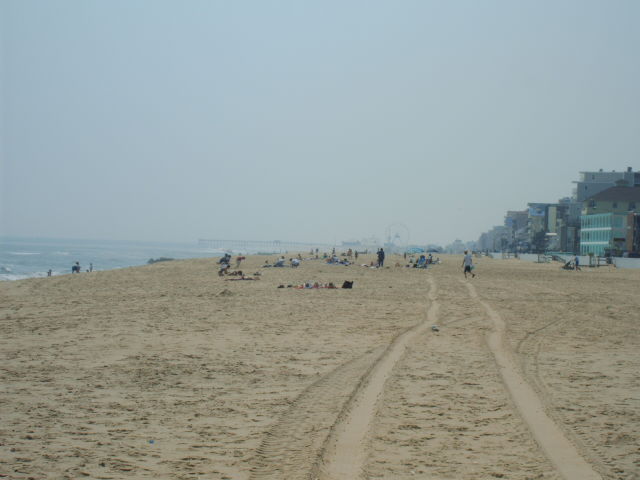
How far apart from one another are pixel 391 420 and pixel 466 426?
725 millimetres

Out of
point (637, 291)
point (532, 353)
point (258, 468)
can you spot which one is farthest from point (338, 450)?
point (637, 291)

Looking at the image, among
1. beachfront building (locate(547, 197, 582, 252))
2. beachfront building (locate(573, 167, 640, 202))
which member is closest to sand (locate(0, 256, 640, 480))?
beachfront building (locate(547, 197, 582, 252))

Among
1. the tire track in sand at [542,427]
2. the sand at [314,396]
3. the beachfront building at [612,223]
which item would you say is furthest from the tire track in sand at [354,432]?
the beachfront building at [612,223]

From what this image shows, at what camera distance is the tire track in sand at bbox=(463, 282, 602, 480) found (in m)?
5.17

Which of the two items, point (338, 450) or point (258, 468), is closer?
point (258, 468)

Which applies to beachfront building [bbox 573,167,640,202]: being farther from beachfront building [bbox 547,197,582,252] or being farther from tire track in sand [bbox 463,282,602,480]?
tire track in sand [bbox 463,282,602,480]

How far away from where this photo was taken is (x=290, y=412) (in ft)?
22.4

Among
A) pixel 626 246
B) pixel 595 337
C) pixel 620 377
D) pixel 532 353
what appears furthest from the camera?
pixel 626 246

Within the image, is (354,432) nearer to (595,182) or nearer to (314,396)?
(314,396)

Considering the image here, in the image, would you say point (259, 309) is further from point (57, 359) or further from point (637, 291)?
point (637, 291)

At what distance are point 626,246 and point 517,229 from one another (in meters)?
95.9

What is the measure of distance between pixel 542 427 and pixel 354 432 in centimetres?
182

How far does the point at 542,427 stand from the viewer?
6.33 metres

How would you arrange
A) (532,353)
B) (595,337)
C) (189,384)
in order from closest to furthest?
(189,384) < (532,353) < (595,337)
